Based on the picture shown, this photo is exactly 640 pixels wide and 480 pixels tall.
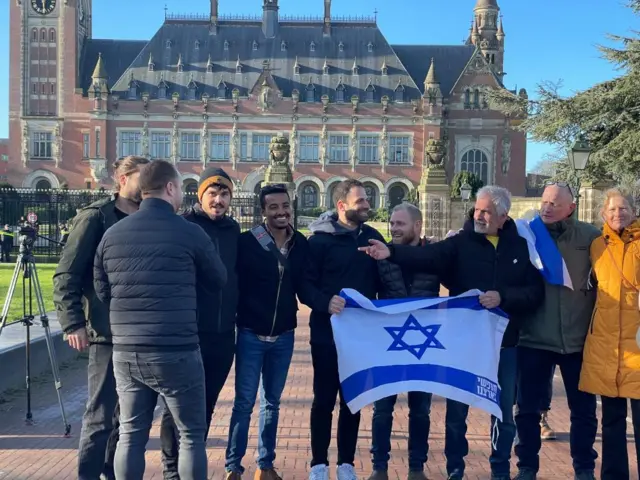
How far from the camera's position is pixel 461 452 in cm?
480

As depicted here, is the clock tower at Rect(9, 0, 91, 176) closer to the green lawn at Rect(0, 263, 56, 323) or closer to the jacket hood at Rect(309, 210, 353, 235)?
A: the green lawn at Rect(0, 263, 56, 323)

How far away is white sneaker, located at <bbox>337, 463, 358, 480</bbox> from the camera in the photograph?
15.6 feet

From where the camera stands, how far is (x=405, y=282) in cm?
515

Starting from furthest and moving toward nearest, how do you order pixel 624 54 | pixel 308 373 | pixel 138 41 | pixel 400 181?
pixel 138 41 < pixel 400 181 < pixel 624 54 < pixel 308 373

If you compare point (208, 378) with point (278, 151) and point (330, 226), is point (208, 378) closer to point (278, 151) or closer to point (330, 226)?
point (330, 226)

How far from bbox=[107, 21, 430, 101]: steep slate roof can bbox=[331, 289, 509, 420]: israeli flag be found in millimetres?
50402

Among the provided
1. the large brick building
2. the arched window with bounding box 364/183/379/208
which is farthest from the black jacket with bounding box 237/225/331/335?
the arched window with bounding box 364/183/379/208

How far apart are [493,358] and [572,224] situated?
1.10 metres

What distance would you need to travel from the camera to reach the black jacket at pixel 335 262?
477 centimetres

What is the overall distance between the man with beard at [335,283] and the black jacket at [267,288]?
0.13 meters

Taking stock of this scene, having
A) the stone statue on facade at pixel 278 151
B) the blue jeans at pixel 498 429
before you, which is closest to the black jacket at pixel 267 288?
the blue jeans at pixel 498 429

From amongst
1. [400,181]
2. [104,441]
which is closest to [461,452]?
[104,441]

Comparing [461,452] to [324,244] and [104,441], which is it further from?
[104,441]

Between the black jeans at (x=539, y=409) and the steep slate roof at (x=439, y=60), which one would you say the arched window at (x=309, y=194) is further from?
the black jeans at (x=539, y=409)
